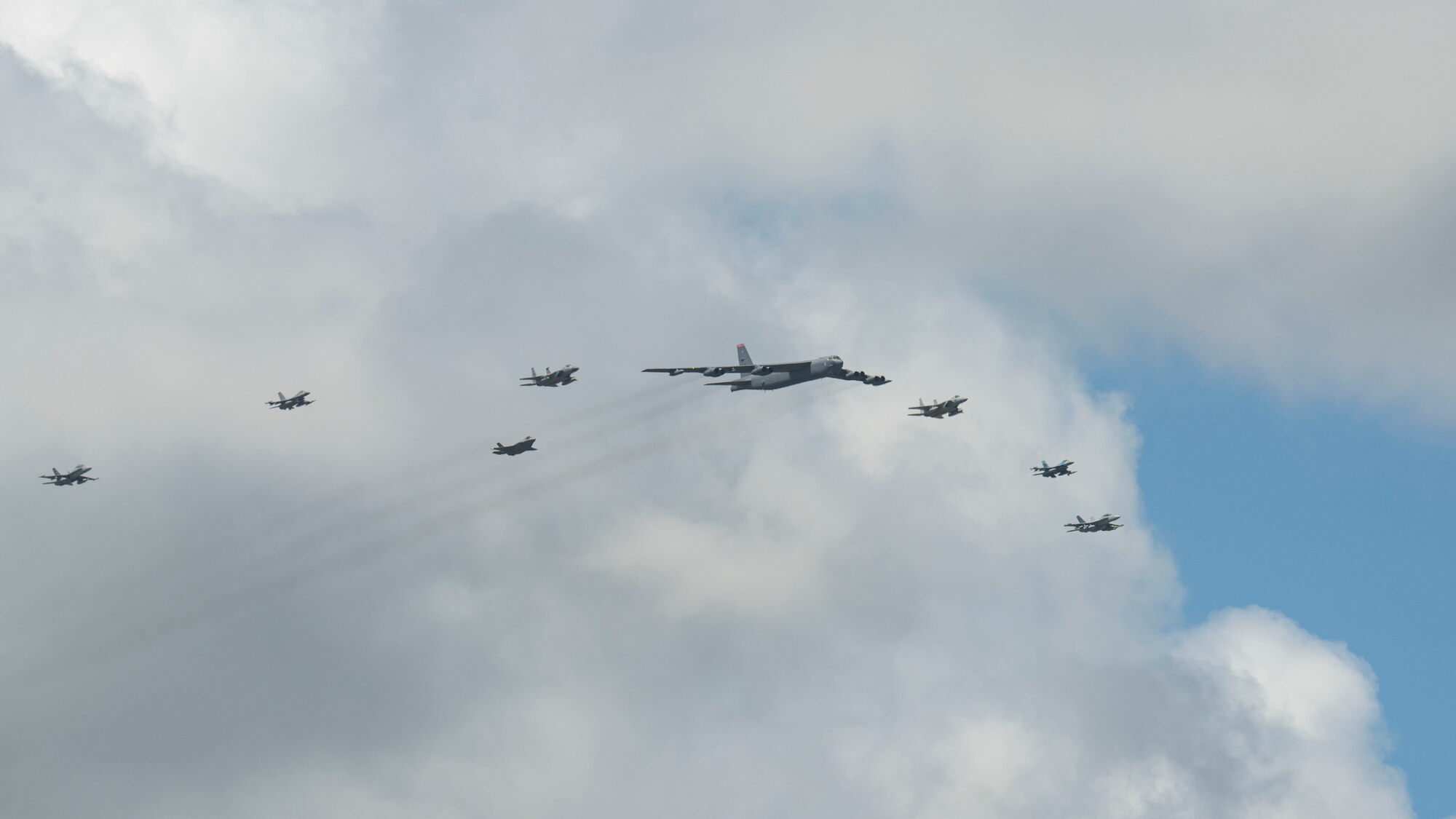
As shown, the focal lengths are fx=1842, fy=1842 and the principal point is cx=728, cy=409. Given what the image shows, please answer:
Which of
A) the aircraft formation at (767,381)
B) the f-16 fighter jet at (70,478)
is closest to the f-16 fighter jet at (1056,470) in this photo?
the aircraft formation at (767,381)

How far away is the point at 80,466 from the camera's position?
192250mm

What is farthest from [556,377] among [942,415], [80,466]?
[80,466]

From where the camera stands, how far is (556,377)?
18150 cm

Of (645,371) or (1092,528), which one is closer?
(645,371)

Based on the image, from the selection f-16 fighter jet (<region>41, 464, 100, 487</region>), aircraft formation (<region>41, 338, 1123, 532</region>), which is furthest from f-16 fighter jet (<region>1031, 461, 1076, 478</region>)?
f-16 fighter jet (<region>41, 464, 100, 487</region>)

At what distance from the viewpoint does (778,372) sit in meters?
176

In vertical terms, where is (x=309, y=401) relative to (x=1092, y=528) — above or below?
above

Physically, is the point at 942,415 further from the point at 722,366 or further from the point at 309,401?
the point at 309,401

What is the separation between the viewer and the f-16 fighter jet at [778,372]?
17362 cm

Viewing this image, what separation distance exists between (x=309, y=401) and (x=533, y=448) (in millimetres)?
28362

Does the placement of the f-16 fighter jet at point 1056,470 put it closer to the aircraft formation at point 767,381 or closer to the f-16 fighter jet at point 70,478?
the aircraft formation at point 767,381

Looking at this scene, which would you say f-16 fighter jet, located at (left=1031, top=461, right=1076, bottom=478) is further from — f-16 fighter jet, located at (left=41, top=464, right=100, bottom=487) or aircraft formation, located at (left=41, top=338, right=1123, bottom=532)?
f-16 fighter jet, located at (left=41, top=464, right=100, bottom=487)

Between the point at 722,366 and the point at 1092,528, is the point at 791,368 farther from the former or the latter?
the point at 1092,528

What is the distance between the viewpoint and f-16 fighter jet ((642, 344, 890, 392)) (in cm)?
17362
